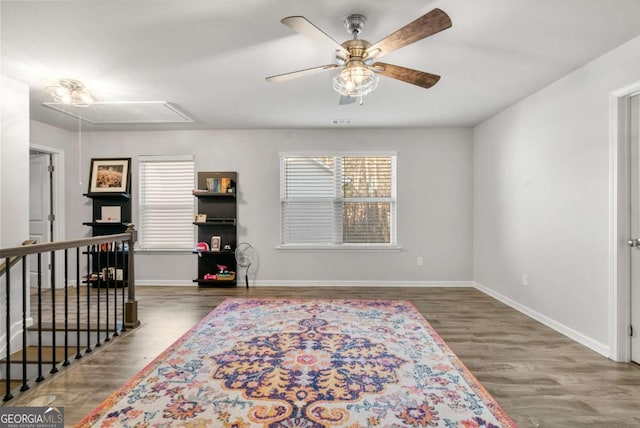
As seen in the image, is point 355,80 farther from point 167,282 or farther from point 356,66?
point 167,282

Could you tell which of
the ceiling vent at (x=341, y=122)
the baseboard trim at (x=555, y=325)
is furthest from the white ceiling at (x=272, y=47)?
the baseboard trim at (x=555, y=325)

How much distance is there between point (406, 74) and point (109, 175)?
4.88 m

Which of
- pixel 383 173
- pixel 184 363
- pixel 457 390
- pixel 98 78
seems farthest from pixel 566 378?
pixel 98 78

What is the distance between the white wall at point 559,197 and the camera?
273 cm

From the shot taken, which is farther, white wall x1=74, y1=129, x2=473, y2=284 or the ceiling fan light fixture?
white wall x1=74, y1=129, x2=473, y2=284

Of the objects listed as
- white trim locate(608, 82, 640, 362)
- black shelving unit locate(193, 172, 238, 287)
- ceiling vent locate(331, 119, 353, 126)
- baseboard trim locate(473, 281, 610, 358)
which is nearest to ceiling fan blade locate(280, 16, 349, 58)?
white trim locate(608, 82, 640, 362)

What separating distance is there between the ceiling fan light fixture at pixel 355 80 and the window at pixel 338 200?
106 inches

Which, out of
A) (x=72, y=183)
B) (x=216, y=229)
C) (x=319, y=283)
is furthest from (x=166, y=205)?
(x=319, y=283)

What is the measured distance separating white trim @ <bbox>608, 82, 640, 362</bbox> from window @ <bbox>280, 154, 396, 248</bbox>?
2.78m

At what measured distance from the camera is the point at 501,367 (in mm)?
2457

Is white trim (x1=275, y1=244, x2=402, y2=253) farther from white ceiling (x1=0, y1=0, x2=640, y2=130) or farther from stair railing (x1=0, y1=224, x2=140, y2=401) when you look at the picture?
stair railing (x1=0, y1=224, x2=140, y2=401)

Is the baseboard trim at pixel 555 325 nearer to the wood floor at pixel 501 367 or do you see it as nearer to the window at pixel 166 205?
the wood floor at pixel 501 367

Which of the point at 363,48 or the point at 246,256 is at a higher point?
the point at 363,48

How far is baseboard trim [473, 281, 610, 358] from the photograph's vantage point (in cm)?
274
